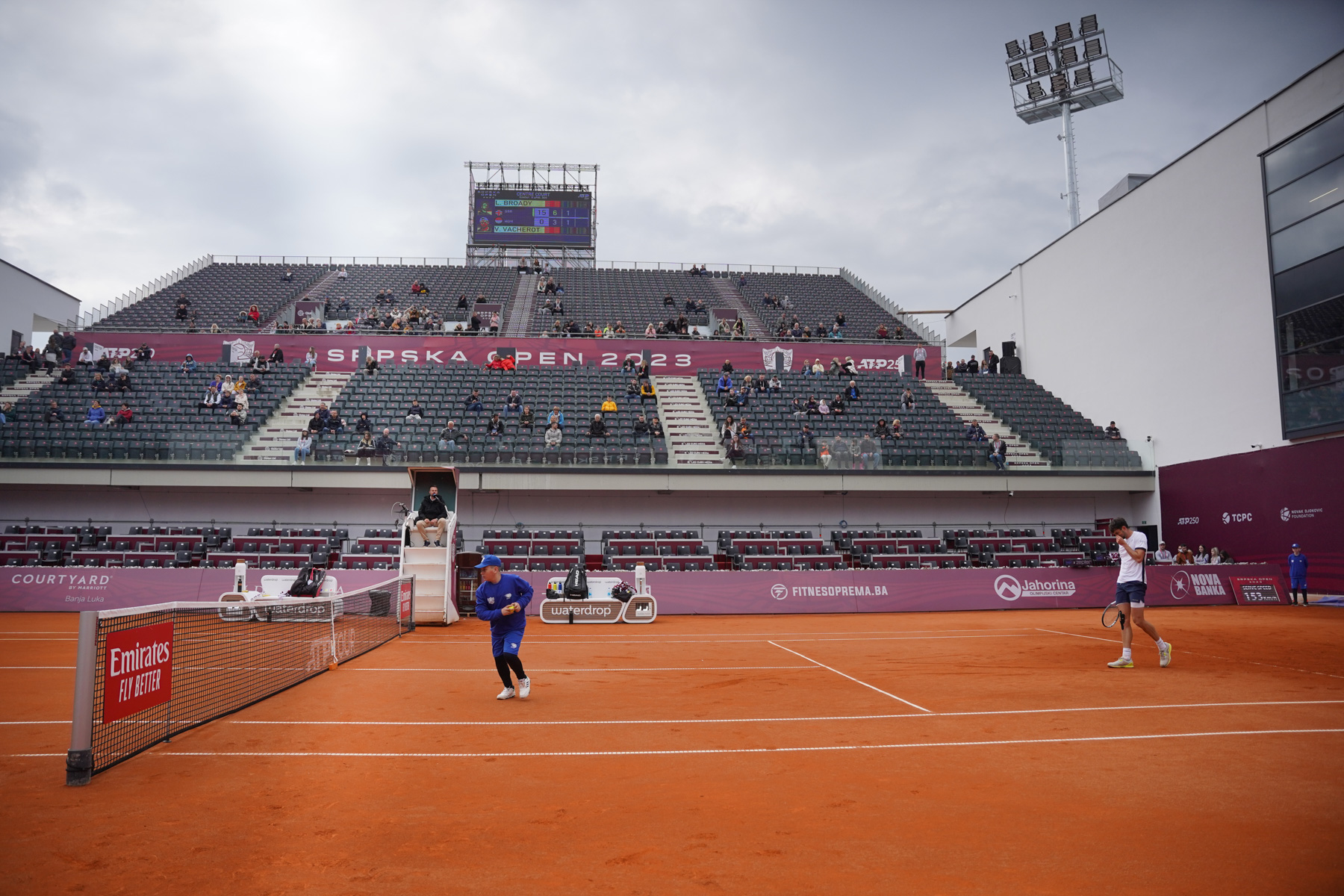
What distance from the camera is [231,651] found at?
41.6ft

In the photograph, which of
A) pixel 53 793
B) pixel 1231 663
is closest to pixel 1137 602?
pixel 1231 663

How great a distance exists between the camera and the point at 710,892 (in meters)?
3.94

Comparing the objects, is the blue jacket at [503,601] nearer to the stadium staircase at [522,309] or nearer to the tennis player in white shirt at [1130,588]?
the tennis player in white shirt at [1130,588]

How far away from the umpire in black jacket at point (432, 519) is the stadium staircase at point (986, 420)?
1907cm

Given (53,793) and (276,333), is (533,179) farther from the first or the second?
(53,793)

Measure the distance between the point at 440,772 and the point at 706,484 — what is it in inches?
779

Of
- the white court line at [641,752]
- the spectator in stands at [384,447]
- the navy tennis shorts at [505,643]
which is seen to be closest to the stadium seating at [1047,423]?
the white court line at [641,752]

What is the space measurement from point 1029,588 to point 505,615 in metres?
18.8

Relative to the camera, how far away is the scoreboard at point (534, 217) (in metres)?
50.4

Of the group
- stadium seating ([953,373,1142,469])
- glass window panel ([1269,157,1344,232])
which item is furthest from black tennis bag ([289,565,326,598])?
glass window panel ([1269,157,1344,232])

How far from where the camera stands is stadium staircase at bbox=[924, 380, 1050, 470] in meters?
27.7

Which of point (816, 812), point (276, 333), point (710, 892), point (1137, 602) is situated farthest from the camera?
point (276, 333)

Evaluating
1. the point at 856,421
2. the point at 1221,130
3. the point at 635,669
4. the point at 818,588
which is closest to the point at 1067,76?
the point at 1221,130

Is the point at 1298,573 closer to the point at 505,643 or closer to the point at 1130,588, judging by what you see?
the point at 1130,588
